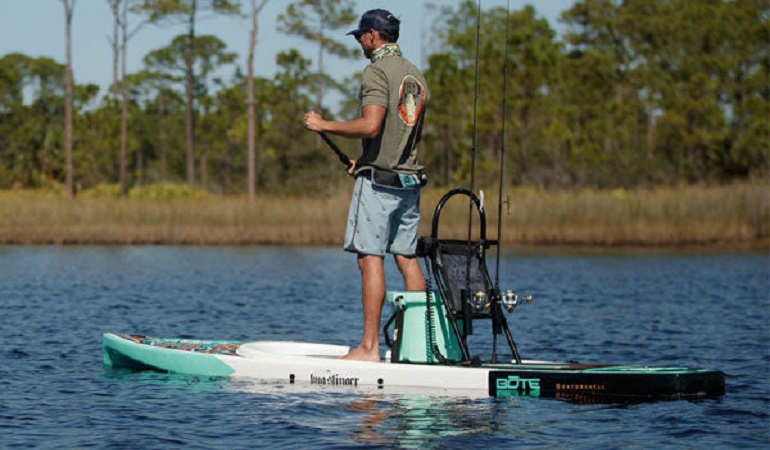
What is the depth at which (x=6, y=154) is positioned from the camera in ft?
216

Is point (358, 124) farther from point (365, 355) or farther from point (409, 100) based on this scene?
point (365, 355)

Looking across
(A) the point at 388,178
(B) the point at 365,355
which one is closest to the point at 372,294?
(B) the point at 365,355

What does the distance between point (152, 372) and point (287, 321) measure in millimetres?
5268

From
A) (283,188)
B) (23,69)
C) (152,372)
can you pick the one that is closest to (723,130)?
(283,188)

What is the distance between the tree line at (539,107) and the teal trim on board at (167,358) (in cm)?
2883

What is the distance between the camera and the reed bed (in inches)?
1150

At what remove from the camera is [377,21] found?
845 centimetres

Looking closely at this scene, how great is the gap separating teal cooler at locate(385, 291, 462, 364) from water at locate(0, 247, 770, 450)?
15.0 inches

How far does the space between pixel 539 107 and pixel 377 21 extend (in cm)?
4870

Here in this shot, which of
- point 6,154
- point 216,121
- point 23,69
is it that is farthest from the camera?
point 23,69

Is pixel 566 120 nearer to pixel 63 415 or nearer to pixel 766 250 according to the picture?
pixel 766 250

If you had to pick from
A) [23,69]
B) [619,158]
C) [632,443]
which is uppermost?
[23,69]

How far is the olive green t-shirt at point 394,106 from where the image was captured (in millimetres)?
8352

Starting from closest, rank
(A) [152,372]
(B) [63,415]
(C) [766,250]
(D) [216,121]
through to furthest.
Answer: (B) [63,415] < (A) [152,372] < (C) [766,250] < (D) [216,121]
